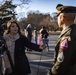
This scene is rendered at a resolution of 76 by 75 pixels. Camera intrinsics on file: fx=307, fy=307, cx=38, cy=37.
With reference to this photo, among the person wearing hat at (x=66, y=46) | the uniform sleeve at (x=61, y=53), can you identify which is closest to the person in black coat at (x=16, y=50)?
the person wearing hat at (x=66, y=46)

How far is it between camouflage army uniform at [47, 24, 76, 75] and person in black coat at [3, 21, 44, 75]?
173 centimetres

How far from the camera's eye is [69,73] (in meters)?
3.44

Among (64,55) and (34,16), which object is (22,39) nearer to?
(64,55)

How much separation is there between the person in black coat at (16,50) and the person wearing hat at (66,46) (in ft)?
5.42

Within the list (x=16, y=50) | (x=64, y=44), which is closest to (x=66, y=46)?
(x=64, y=44)

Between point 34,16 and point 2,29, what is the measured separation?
3177 inches

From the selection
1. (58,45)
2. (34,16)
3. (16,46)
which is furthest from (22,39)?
(34,16)

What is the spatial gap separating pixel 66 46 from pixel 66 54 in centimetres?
9

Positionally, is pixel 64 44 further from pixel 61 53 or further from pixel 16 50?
pixel 16 50

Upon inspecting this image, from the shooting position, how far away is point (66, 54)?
10.9ft

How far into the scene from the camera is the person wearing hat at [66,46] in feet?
10.9

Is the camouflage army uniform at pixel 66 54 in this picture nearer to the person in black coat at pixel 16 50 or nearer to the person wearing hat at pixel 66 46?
the person wearing hat at pixel 66 46

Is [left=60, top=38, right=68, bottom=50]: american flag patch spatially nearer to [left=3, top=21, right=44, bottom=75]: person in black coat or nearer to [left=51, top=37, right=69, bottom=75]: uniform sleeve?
[left=51, top=37, right=69, bottom=75]: uniform sleeve

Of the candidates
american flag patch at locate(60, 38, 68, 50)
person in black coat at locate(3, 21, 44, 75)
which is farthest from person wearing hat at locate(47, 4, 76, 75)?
person in black coat at locate(3, 21, 44, 75)
